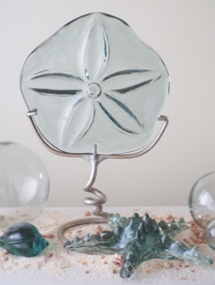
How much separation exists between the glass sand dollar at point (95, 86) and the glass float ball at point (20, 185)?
0.16 feet

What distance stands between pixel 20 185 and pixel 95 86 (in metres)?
0.18

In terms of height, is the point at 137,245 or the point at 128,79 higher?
the point at 128,79

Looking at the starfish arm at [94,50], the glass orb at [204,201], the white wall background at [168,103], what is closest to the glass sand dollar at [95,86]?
the starfish arm at [94,50]

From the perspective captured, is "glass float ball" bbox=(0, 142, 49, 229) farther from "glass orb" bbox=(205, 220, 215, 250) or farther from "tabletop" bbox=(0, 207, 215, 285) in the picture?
"glass orb" bbox=(205, 220, 215, 250)

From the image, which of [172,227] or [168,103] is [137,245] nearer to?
[172,227]

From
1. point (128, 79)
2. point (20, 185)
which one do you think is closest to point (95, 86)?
point (128, 79)

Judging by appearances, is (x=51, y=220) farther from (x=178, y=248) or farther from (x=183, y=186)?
(x=183, y=186)

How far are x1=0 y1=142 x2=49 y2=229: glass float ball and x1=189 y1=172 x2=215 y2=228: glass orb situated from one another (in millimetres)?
224

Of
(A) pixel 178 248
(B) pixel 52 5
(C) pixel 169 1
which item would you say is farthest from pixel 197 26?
(A) pixel 178 248

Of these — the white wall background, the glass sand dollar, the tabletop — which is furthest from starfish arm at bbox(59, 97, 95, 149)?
the white wall background

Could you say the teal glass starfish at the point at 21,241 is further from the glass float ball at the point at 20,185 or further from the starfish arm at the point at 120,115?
the starfish arm at the point at 120,115

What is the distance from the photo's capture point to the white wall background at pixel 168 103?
118cm

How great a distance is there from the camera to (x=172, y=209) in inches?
35.9

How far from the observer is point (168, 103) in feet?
4.06
